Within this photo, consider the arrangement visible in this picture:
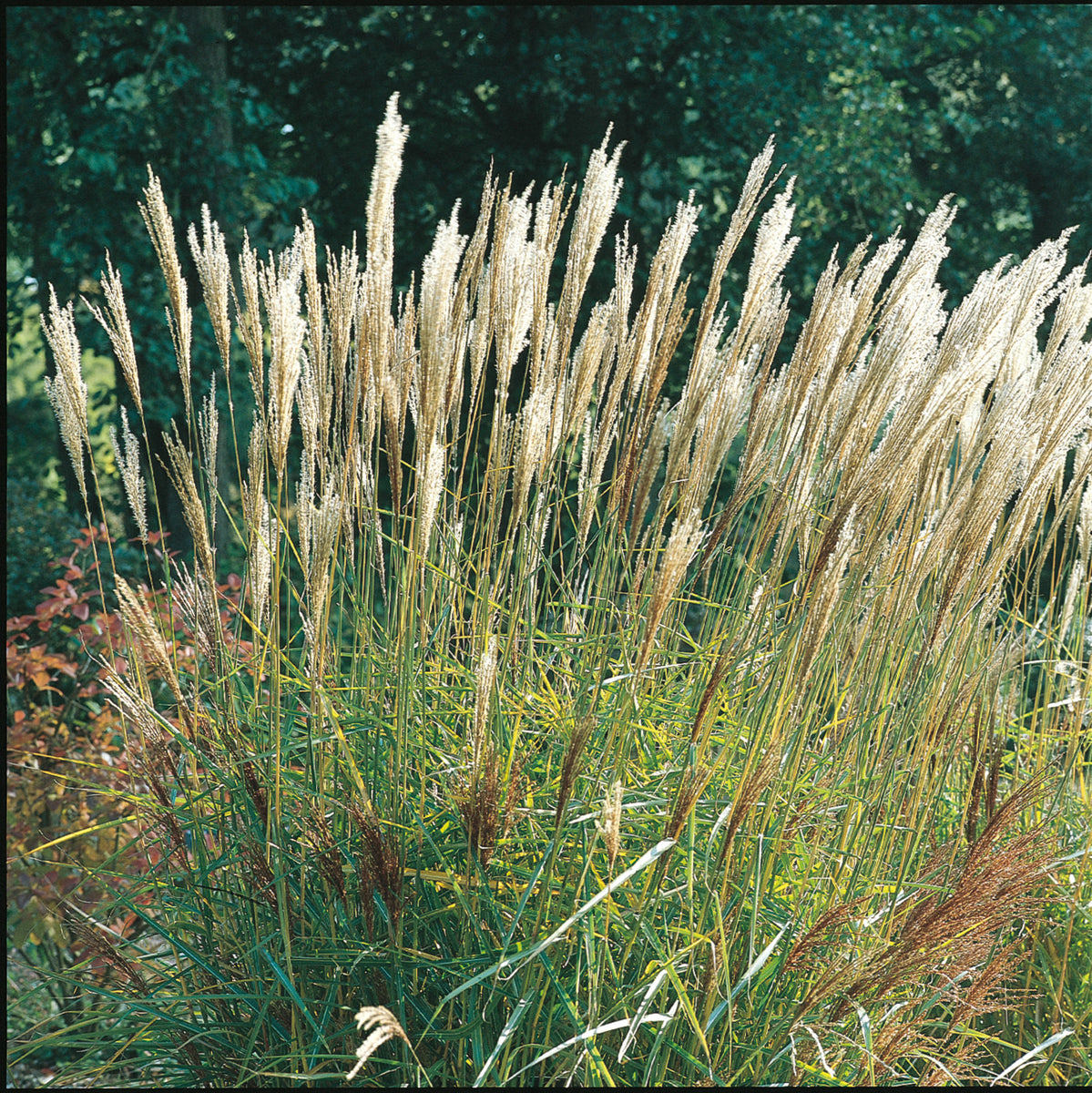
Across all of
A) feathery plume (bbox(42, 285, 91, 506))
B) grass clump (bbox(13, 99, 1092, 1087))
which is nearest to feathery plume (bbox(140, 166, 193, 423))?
grass clump (bbox(13, 99, 1092, 1087))

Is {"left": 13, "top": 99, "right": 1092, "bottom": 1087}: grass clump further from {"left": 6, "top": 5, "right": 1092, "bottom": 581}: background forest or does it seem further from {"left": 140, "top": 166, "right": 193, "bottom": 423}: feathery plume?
{"left": 6, "top": 5, "right": 1092, "bottom": 581}: background forest

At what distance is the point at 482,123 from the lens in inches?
323

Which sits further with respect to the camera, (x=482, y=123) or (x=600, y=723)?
(x=482, y=123)

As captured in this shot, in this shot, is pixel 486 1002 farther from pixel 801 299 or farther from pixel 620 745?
pixel 801 299

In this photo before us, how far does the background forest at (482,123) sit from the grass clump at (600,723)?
4468mm

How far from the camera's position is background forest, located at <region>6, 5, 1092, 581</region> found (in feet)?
21.0

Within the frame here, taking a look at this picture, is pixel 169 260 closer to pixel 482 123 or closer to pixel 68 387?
pixel 68 387

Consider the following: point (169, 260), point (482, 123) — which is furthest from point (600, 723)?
point (482, 123)

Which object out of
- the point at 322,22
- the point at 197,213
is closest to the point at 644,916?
the point at 197,213

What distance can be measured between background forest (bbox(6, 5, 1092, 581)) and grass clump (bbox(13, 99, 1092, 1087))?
14.7 ft

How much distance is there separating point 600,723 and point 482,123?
7383 millimetres

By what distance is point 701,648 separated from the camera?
187 centimetres

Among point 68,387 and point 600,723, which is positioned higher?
point 68,387

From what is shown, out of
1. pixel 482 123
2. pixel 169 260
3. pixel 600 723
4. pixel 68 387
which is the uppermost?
pixel 482 123
